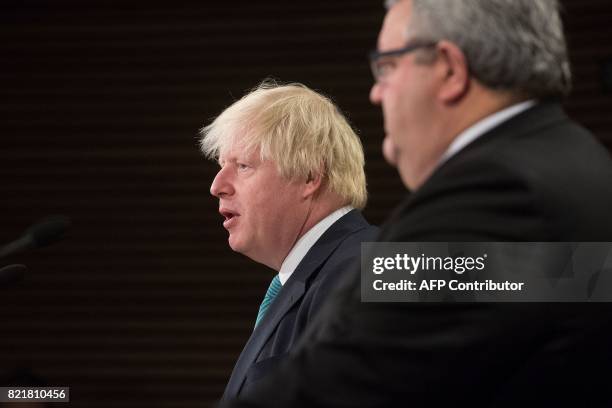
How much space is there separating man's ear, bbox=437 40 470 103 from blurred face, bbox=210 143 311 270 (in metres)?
1.34

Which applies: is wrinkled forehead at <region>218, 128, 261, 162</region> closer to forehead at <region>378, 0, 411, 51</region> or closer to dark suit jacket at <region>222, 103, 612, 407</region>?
forehead at <region>378, 0, 411, 51</region>

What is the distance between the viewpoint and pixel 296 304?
2.41m

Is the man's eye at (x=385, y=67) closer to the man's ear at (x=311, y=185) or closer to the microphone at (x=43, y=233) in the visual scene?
the microphone at (x=43, y=233)

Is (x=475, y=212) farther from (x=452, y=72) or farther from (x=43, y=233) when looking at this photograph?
(x=43, y=233)

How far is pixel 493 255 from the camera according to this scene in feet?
4.15

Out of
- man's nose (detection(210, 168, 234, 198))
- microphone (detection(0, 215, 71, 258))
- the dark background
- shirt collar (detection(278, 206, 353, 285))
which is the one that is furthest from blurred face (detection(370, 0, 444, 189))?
the dark background

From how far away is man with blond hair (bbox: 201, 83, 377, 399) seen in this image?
8.82 feet

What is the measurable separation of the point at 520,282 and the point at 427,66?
37 cm

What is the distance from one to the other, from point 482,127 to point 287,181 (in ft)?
4.45

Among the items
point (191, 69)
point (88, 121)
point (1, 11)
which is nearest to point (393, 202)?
point (191, 69)

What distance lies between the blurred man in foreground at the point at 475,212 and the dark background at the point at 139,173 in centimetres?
421

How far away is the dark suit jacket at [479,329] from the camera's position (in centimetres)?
124

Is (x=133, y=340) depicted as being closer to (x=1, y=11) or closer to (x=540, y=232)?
(x=1, y=11)

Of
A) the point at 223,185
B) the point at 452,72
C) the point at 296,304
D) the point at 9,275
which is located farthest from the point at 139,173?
the point at 452,72
